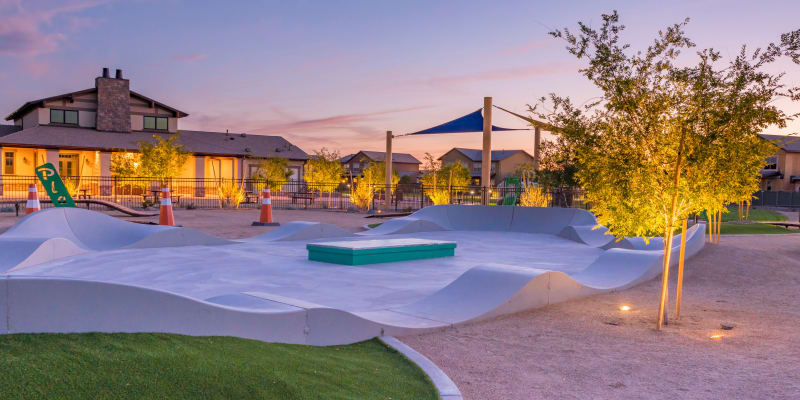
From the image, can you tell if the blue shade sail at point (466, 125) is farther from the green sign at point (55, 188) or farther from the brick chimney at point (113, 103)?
the brick chimney at point (113, 103)

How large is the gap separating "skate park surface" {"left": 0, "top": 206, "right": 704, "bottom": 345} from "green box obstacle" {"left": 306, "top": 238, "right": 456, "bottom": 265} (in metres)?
0.27

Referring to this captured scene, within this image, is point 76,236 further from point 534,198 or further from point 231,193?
point 231,193

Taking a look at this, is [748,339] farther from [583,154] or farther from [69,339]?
[69,339]

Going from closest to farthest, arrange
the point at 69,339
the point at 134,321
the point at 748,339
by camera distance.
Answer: the point at 69,339, the point at 134,321, the point at 748,339

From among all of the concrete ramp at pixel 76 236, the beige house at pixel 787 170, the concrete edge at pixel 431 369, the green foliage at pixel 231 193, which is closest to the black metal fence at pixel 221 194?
the green foliage at pixel 231 193

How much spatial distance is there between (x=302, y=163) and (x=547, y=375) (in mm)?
51273

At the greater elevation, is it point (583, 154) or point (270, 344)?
point (583, 154)

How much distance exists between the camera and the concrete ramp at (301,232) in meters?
14.3

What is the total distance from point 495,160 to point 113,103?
56147mm

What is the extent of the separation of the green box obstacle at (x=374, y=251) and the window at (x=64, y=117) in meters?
39.4

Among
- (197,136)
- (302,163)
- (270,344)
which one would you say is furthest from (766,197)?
(270,344)

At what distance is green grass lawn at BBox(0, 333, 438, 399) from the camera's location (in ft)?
10.6

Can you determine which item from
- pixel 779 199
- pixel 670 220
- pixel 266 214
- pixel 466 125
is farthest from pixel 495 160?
pixel 670 220

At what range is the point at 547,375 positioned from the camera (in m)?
4.91
